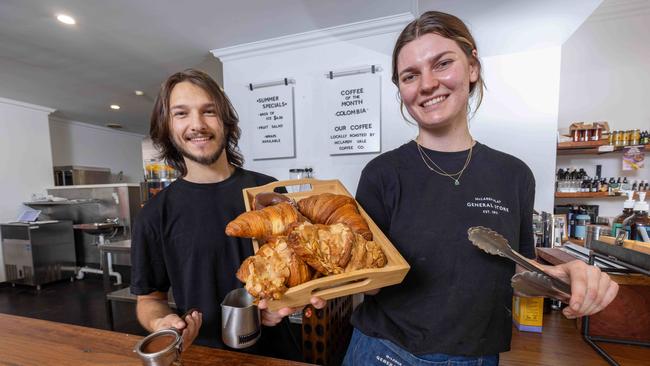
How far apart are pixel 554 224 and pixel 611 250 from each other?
1.09 metres

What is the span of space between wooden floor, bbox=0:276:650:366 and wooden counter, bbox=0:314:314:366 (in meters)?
0.90

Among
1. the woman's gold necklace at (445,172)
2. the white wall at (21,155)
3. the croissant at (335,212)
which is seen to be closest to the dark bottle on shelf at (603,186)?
the woman's gold necklace at (445,172)

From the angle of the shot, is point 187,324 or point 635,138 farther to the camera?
point 635,138

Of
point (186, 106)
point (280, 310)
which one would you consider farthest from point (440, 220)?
point (186, 106)

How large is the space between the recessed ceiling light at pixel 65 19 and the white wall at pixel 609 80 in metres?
4.30

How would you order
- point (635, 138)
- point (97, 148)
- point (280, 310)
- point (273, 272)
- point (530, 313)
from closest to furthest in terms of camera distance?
point (273, 272) → point (280, 310) → point (530, 313) → point (635, 138) → point (97, 148)

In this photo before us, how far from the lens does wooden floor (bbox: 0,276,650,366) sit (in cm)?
93

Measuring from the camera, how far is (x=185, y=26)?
2154 millimetres

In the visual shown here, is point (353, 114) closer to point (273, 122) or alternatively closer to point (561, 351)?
point (273, 122)

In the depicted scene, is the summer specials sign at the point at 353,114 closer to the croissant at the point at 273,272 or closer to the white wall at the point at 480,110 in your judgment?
the white wall at the point at 480,110

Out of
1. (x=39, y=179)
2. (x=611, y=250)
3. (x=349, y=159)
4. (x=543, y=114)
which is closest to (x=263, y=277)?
(x=611, y=250)

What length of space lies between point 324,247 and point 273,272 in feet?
0.30

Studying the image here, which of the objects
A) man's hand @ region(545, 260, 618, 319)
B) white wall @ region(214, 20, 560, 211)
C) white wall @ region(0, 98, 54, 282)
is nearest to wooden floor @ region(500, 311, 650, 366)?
man's hand @ region(545, 260, 618, 319)

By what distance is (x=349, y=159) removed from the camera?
2.38 m
